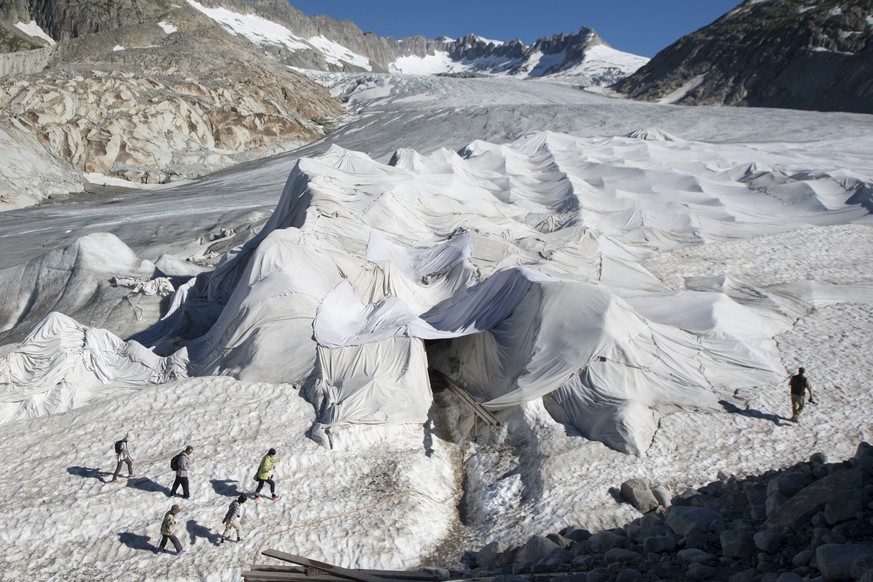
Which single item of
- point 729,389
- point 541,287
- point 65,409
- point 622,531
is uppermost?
point 541,287

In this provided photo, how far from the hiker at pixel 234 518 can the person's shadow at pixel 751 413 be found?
29.2 ft

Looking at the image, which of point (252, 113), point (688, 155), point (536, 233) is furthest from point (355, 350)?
point (252, 113)

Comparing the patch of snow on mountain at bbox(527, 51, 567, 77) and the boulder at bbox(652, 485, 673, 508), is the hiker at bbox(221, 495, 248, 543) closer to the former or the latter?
the boulder at bbox(652, 485, 673, 508)

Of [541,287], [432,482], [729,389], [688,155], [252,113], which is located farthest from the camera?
[252,113]

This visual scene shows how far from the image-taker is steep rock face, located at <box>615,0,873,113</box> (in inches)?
2421

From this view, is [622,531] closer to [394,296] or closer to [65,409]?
[394,296]

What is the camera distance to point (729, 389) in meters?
13.5

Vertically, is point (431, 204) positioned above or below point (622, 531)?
above

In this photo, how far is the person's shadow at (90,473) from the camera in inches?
454

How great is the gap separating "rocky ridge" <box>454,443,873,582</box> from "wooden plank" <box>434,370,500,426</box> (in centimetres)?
321

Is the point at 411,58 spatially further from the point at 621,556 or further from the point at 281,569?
the point at 621,556

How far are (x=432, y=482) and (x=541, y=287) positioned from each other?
4796 mm

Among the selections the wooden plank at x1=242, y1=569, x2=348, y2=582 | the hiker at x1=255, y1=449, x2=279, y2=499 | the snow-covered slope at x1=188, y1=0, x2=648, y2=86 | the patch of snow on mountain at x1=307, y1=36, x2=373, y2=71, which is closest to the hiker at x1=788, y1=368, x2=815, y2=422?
the wooden plank at x1=242, y1=569, x2=348, y2=582

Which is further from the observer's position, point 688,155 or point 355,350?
point 688,155
